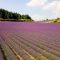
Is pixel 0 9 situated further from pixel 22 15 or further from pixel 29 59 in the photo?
pixel 29 59

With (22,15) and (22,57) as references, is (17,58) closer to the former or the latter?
(22,57)

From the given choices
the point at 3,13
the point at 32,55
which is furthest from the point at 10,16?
the point at 32,55

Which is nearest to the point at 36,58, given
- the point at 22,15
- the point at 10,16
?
the point at 10,16

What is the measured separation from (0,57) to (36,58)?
153cm

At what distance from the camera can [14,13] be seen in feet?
571

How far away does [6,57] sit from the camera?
10641 mm

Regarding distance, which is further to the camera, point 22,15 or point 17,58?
point 22,15

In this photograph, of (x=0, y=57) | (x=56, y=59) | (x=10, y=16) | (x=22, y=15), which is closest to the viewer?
(x=56, y=59)

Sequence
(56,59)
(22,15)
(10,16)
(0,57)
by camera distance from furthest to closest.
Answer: (22,15), (10,16), (0,57), (56,59)

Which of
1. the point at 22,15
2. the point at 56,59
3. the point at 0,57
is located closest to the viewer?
the point at 56,59

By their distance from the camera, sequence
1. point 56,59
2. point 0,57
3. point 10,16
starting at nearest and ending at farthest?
1. point 56,59
2. point 0,57
3. point 10,16

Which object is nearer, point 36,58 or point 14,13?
point 36,58

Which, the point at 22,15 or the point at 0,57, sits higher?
the point at 0,57

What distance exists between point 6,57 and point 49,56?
184 cm
